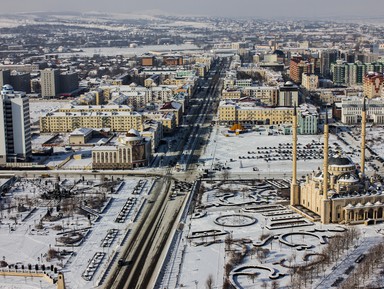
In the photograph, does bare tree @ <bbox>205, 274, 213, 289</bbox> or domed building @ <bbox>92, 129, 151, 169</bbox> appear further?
domed building @ <bbox>92, 129, 151, 169</bbox>

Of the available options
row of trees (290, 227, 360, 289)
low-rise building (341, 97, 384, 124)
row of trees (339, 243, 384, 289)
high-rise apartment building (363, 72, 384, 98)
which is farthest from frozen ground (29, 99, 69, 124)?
row of trees (339, 243, 384, 289)

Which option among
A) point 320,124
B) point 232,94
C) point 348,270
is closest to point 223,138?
point 320,124

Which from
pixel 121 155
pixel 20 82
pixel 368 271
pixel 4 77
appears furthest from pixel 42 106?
pixel 368 271

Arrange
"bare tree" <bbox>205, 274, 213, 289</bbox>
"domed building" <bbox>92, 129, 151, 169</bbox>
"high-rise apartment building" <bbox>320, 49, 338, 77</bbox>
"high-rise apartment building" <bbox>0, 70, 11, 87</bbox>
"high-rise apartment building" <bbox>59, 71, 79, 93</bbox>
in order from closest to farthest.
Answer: "bare tree" <bbox>205, 274, 213, 289</bbox>
"domed building" <bbox>92, 129, 151, 169</bbox>
"high-rise apartment building" <bbox>0, 70, 11, 87</bbox>
"high-rise apartment building" <bbox>59, 71, 79, 93</bbox>
"high-rise apartment building" <bbox>320, 49, 338, 77</bbox>

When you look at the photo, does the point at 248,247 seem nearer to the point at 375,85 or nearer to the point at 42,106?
the point at 375,85

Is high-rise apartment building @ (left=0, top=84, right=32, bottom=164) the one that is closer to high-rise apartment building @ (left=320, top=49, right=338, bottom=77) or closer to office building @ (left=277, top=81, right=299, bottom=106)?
office building @ (left=277, top=81, right=299, bottom=106)

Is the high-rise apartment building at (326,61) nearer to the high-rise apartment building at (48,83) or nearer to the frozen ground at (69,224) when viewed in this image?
the high-rise apartment building at (48,83)
